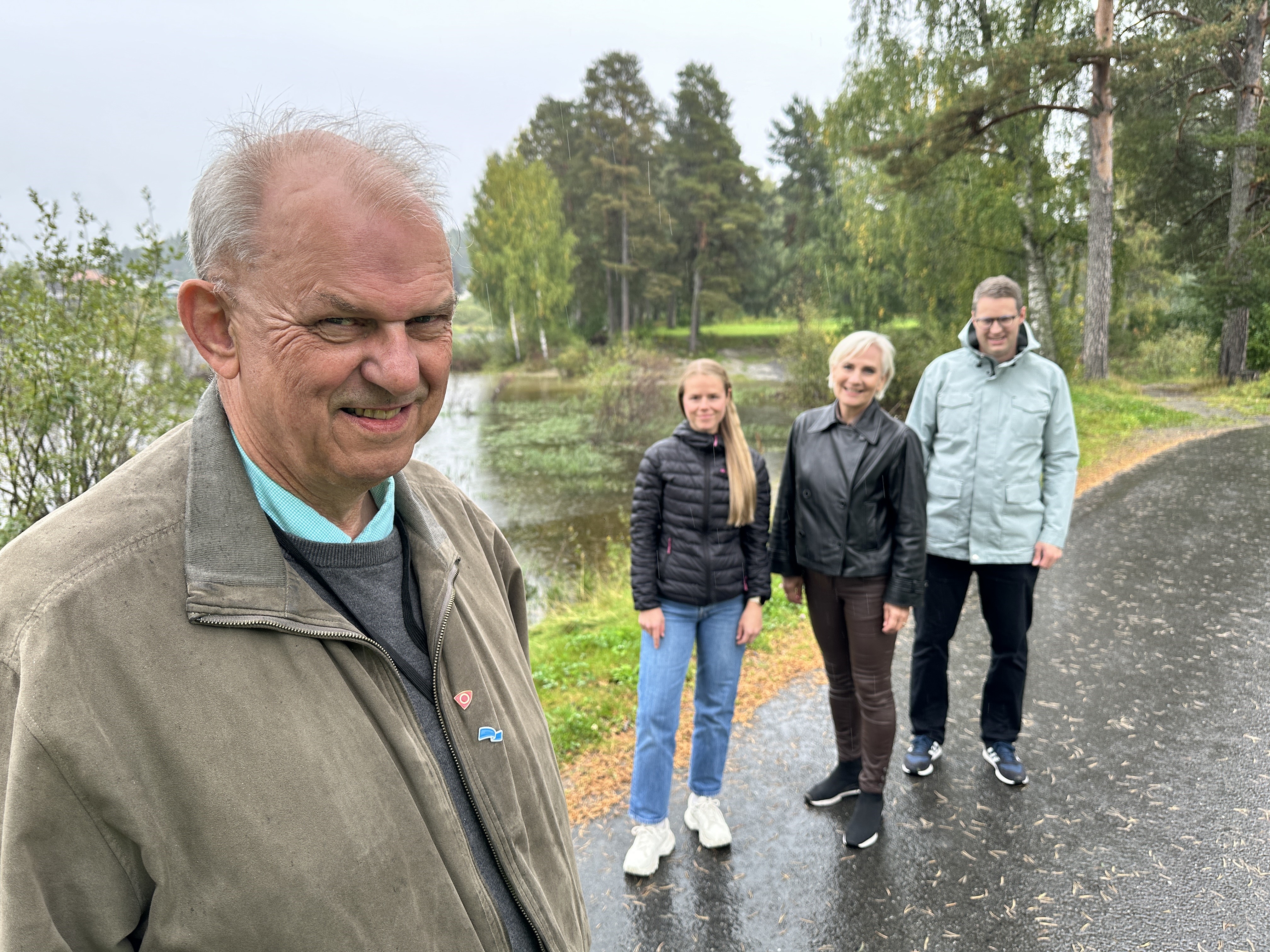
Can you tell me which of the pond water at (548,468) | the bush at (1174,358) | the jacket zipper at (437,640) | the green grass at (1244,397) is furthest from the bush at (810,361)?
the jacket zipper at (437,640)

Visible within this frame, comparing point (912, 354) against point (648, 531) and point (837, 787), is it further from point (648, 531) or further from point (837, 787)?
point (648, 531)

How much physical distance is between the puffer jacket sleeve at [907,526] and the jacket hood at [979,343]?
715mm

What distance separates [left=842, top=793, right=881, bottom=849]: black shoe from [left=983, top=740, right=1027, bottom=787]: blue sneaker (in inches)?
29.6

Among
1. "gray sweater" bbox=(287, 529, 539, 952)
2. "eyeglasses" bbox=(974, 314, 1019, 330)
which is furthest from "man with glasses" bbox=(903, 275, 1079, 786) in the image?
"gray sweater" bbox=(287, 529, 539, 952)

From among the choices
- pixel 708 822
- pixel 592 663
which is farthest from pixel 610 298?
pixel 708 822

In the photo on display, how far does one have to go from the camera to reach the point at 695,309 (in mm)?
37281

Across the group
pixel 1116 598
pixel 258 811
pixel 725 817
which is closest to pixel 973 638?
pixel 1116 598

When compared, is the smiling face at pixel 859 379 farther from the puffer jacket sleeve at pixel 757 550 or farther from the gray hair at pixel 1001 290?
the gray hair at pixel 1001 290

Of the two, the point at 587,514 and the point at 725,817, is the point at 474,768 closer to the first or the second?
the point at 725,817

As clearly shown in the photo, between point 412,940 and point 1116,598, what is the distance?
6081 millimetres

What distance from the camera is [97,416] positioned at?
508cm

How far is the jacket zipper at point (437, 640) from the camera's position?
1.02m

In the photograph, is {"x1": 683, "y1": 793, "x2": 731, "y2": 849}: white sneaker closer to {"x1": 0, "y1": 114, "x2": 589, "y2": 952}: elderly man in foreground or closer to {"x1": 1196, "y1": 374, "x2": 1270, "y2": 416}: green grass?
{"x1": 0, "y1": 114, "x2": 589, "y2": 952}: elderly man in foreground

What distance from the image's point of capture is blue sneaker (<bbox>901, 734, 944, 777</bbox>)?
142 inches
